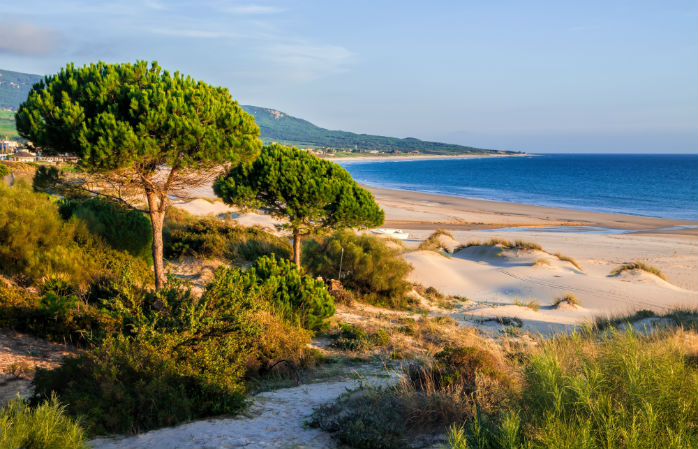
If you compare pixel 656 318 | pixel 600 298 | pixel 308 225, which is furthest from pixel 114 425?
pixel 600 298

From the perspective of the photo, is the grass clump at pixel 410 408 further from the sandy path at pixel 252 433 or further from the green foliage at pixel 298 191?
the green foliage at pixel 298 191

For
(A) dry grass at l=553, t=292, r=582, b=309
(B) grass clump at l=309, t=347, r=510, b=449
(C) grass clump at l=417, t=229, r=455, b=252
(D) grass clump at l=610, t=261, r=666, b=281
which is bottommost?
(A) dry grass at l=553, t=292, r=582, b=309

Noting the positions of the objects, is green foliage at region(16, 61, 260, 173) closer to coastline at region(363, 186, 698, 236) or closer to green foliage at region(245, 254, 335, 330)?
green foliage at region(245, 254, 335, 330)

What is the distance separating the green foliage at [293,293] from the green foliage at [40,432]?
4631 millimetres

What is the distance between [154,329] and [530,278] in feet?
56.6

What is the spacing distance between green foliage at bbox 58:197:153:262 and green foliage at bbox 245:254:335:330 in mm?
3486

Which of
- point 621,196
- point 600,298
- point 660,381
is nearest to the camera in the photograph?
point 660,381

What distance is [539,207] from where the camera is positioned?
52.1 meters

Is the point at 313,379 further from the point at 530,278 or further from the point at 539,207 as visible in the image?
the point at 539,207

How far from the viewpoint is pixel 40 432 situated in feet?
12.8

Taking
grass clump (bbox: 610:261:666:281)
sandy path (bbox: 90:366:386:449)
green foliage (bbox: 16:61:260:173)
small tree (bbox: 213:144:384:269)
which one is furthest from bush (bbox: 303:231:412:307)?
grass clump (bbox: 610:261:666:281)

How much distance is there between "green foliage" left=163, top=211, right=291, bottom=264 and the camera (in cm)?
1447

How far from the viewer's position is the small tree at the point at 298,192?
40.9 feet

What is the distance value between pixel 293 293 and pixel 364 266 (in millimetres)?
5074
